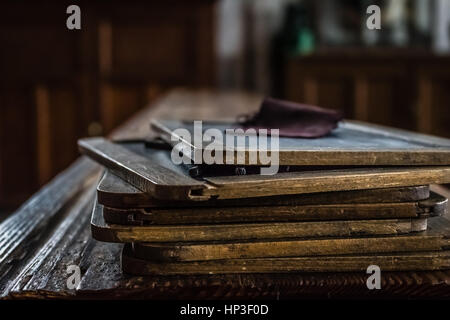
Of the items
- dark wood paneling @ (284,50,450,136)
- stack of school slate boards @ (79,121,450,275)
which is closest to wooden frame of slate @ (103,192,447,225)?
stack of school slate boards @ (79,121,450,275)

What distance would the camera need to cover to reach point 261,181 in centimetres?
55

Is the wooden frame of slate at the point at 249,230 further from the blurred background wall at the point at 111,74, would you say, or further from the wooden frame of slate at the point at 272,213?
the blurred background wall at the point at 111,74

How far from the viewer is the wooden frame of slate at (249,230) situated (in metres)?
0.56

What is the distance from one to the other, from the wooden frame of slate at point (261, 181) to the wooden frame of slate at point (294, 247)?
0.05 metres

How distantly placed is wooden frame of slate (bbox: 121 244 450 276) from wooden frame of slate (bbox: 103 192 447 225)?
0.11 feet

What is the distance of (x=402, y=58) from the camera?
400cm

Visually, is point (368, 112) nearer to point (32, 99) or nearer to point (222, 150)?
point (32, 99)

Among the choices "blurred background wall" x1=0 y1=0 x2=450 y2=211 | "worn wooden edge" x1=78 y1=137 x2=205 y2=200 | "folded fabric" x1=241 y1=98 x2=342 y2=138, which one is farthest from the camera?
"blurred background wall" x1=0 y1=0 x2=450 y2=211

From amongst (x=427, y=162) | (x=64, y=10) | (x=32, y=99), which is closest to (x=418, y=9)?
(x=64, y=10)

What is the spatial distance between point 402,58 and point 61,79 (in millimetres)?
2104

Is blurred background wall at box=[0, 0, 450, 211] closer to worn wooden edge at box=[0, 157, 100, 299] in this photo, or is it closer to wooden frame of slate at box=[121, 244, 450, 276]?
worn wooden edge at box=[0, 157, 100, 299]

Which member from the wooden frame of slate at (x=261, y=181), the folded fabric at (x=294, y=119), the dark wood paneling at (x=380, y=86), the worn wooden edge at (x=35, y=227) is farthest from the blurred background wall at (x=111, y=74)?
the wooden frame of slate at (x=261, y=181)

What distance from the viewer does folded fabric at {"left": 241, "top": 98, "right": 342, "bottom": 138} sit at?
817 millimetres

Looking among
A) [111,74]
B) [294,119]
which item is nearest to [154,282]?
[294,119]
